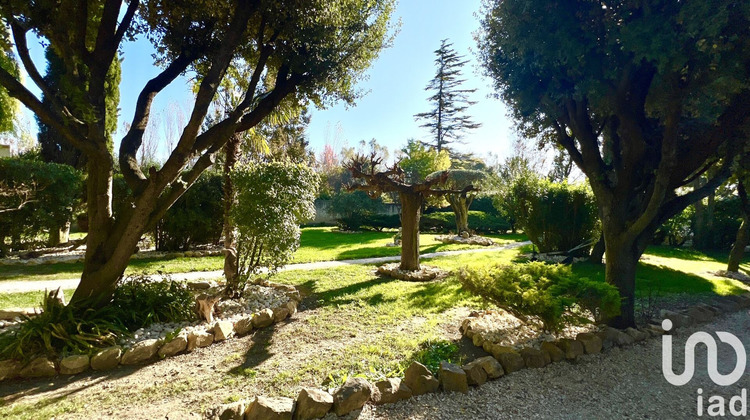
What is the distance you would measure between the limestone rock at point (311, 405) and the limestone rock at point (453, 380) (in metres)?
0.99

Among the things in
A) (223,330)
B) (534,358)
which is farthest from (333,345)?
(534,358)

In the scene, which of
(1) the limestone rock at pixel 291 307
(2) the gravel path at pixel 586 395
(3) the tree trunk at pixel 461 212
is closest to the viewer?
(2) the gravel path at pixel 586 395

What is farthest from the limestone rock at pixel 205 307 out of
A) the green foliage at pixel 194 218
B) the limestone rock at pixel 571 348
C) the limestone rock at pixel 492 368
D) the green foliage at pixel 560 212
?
the green foliage at pixel 560 212

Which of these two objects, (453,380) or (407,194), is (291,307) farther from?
(407,194)

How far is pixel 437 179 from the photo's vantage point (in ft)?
25.6

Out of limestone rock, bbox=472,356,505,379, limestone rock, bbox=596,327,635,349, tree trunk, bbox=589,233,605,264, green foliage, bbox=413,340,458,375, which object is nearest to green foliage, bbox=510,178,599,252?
tree trunk, bbox=589,233,605,264

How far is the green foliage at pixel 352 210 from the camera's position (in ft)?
66.1

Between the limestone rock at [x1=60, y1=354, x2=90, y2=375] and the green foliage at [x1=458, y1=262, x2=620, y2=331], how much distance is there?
4.14 m

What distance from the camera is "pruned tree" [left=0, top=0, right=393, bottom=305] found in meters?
3.64

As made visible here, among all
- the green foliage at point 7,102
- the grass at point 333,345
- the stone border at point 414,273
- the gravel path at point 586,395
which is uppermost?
the green foliage at point 7,102

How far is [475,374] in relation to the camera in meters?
2.95

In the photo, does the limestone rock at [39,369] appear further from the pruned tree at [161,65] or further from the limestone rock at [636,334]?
the limestone rock at [636,334]

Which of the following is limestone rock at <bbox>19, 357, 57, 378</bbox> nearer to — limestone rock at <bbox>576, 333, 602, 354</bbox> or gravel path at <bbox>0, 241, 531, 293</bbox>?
gravel path at <bbox>0, 241, 531, 293</bbox>

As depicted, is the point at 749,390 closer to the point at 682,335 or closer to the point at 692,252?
the point at 682,335
